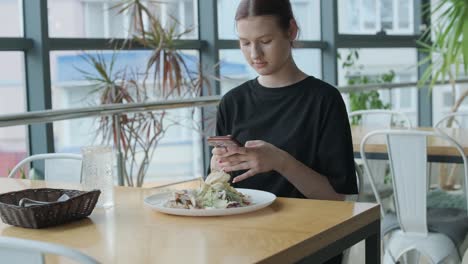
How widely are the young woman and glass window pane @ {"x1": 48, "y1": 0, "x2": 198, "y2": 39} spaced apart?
7.06ft

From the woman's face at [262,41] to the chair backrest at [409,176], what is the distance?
84 centimetres

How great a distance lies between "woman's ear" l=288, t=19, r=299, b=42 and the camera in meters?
2.19

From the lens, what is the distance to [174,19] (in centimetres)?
449

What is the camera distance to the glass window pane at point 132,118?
4.18 meters

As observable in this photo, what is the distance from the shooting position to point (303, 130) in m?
2.15

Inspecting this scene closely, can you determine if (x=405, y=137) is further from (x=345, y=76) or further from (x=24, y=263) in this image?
(x=345, y=76)

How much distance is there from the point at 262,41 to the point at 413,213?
3.38ft

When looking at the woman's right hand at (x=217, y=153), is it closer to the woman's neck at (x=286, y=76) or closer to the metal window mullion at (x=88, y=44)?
the woman's neck at (x=286, y=76)

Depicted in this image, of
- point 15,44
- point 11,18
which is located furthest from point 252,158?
point 11,18

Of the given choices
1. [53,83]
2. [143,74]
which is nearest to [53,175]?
[53,83]

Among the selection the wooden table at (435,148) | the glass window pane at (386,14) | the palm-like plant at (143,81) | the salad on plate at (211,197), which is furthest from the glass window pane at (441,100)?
the salad on plate at (211,197)

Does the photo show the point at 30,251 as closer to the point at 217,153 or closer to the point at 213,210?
the point at 213,210

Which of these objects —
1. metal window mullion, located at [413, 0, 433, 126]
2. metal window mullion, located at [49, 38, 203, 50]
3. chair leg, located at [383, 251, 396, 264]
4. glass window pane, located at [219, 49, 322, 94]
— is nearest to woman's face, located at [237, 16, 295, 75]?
chair leg, located at [383, 251, 396, 264]

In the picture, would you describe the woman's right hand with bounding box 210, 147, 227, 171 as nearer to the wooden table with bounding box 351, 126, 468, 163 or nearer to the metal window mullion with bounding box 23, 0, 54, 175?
the wooden table with bounding box 351, 126, 468, 163
